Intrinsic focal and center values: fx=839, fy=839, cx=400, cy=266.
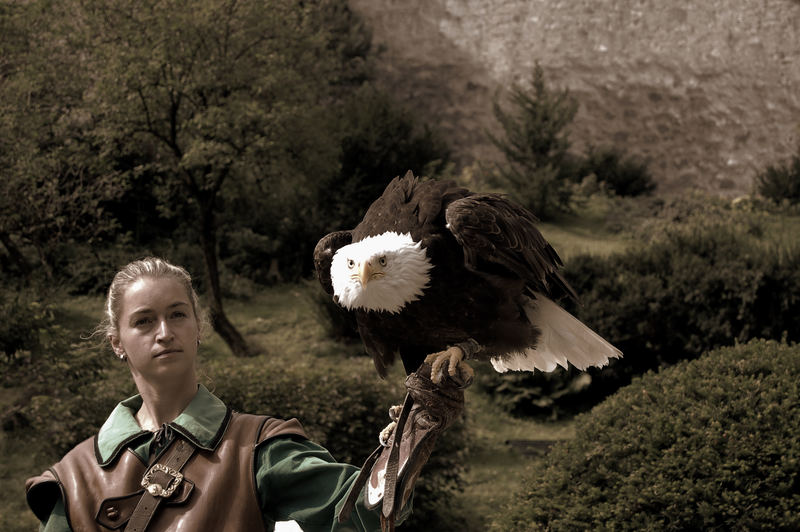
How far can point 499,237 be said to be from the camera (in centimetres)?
263

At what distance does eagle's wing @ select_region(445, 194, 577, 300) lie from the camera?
2.57 meters

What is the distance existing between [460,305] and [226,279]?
1165cm

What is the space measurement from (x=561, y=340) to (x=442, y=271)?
841 mm

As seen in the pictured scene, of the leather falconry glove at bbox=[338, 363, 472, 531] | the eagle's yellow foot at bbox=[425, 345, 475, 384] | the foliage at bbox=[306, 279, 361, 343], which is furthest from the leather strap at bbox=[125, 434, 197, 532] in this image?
the foliage at bbox=[306, 279, 361, 343]

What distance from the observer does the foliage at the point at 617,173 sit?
17922 mm

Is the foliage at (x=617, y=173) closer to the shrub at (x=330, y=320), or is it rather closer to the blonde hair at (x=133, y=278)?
the shrub at (x=330, y=320)

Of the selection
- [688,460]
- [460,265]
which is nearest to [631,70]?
[688,460]

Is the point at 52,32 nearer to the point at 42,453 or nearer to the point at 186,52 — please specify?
the point at 186,52

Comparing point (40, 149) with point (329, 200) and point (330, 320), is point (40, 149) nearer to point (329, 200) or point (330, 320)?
point (329, 200)

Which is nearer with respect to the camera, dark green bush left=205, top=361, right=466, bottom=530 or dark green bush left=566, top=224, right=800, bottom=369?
dark green bush left=205, top=361, right=466, bottom=530

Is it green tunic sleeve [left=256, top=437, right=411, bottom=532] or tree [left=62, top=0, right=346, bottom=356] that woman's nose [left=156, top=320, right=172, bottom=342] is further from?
tree [left=62, top=0, right=346, bottom=356]

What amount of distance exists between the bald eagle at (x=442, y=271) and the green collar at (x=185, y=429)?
58 cm

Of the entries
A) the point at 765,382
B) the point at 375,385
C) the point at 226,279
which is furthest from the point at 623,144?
the point at 765,382

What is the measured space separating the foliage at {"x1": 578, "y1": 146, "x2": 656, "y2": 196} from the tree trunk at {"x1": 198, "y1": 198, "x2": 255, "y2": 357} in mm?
9283
